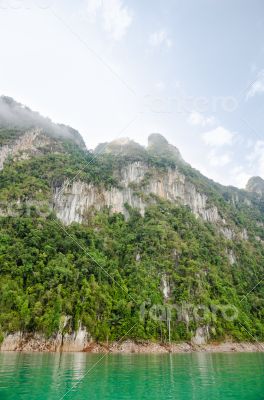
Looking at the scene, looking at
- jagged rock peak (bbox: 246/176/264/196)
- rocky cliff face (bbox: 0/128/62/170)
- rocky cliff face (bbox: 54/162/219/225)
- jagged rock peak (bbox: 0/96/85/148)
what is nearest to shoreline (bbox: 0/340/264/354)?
rocky cliff face (bbox: 54/162/219/225)

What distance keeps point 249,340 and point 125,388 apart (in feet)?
156

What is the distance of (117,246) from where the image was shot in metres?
65.2

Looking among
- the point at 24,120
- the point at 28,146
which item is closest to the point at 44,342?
the point at 28,146

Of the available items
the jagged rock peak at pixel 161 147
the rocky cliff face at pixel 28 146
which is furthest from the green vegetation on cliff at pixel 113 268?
the jagged rock peak at pixel 161 147

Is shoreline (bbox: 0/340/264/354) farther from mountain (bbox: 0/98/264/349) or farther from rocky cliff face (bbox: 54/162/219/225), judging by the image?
rocky cliff face (bbox: 54/162/219/225)

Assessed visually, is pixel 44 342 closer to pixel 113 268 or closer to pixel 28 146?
pixel 113 268

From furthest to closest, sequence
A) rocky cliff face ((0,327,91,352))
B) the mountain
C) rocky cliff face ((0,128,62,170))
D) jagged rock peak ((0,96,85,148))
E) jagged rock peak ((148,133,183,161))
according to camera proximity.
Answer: jagged rock peak ((148,133,183,161)), jagged rock peak ((0,96,85,148)), rocky cliff face ((0,128,62,170)), the mountain, rocky cliff face ((0,327,91,352))

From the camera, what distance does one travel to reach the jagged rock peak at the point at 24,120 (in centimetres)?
9782

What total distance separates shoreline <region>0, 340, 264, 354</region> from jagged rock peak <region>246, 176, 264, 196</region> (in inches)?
3612

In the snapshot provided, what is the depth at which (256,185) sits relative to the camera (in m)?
140

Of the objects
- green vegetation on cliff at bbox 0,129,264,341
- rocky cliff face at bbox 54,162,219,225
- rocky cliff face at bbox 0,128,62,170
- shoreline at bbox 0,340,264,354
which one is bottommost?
shoreline at bbox 0,340,264,354

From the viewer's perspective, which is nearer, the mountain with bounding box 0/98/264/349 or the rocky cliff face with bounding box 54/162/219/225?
the mountain with bounding box 0/98/264/349

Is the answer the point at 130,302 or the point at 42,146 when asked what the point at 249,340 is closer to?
the point at 130,302

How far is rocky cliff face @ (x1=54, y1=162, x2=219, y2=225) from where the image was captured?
232 feet
